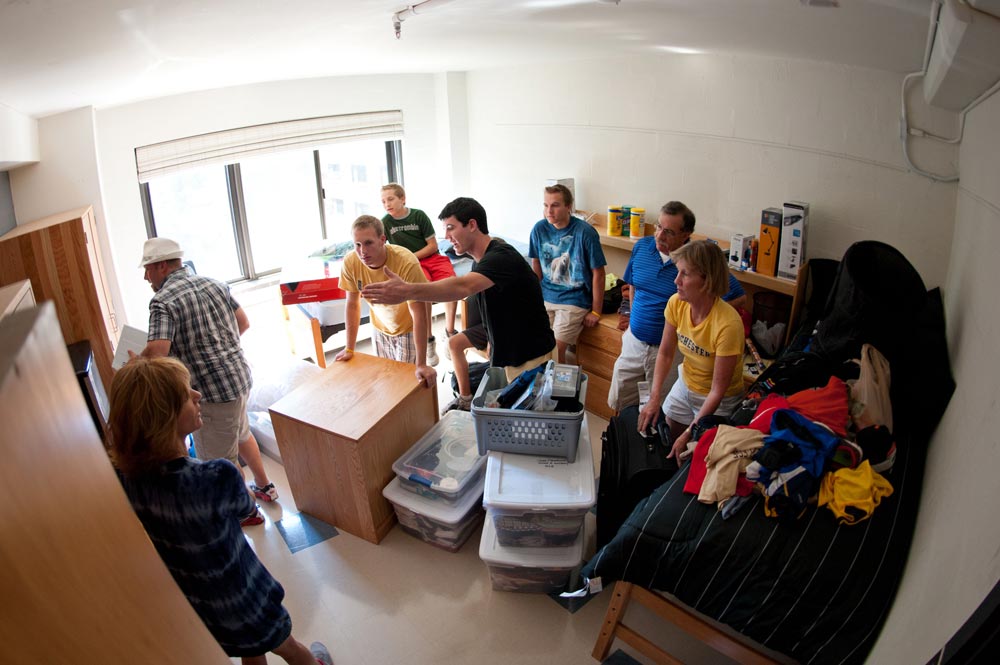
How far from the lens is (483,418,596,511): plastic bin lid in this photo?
2.36 m

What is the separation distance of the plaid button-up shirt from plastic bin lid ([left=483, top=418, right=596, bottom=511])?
1297 mm

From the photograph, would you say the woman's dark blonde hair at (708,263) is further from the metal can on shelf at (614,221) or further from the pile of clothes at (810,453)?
the metal can on shelf at (614,221)

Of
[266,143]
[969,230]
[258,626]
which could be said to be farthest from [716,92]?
[258,626]

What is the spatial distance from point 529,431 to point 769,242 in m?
1.88

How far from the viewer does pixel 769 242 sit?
3.39m

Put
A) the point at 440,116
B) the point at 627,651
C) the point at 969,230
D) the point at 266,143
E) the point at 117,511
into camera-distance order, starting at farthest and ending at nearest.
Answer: the point at 440,116, the point at 266,143, the point at 627,651, the point at 969,230, the point at 117,511

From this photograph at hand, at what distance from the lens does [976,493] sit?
120 cm

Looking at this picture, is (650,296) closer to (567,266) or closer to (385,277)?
(567,266)

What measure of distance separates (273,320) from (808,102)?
4.27m

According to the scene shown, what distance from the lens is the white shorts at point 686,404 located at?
258 cm

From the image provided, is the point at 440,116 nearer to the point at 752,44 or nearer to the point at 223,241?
the point at 223,241

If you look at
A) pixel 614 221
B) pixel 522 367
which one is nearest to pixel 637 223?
pixel 614 221

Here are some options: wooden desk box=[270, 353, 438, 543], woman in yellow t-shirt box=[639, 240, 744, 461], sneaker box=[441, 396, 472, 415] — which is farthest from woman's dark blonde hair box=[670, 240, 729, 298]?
sneaker box=[441, 396, 472, 415]

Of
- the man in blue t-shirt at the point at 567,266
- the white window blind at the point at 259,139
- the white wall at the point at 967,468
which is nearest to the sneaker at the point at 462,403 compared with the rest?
the man in blue t-shirt at the point at 567,266
